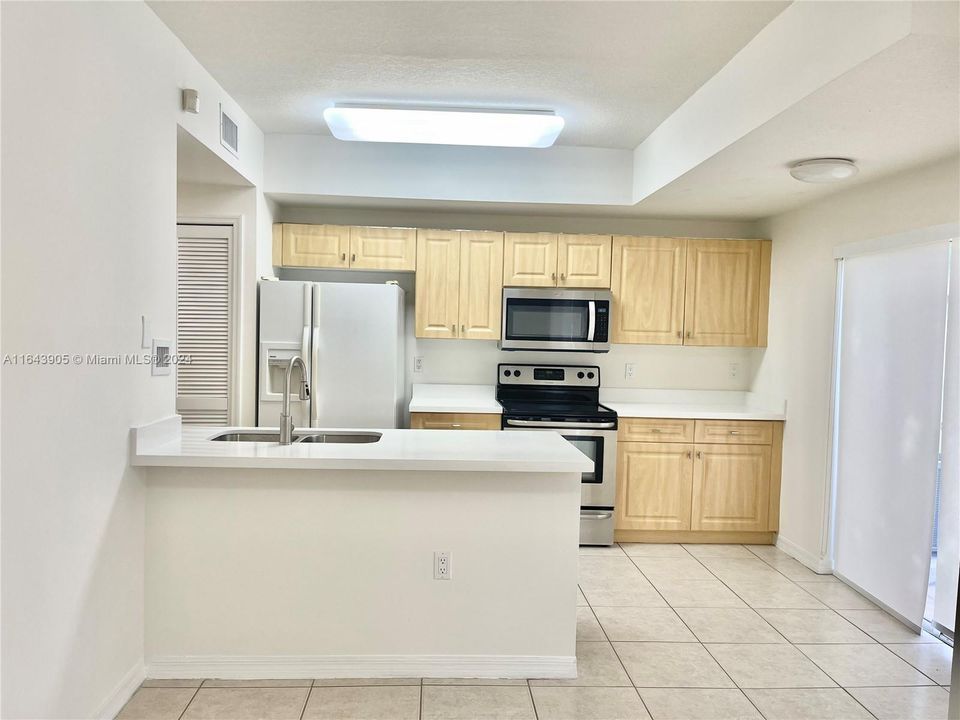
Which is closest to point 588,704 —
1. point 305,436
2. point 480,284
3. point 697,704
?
point 697,704

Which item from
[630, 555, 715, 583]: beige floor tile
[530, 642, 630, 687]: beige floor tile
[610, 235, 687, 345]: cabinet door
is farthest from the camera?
[610, 235, 687, 345]: cabinet door

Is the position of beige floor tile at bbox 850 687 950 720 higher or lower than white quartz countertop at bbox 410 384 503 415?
lower

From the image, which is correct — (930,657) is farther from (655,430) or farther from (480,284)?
(480,284)

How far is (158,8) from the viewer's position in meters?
2.45

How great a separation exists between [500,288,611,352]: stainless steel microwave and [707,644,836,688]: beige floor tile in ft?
7.06

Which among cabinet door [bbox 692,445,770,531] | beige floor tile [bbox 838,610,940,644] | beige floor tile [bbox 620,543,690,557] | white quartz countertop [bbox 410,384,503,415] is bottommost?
beige floor tile [bbox 620,543,690,557]

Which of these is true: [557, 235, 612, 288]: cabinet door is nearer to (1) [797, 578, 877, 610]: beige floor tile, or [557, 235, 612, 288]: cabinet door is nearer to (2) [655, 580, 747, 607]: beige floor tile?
(2) [655, 580, 747, 607]: beige floor tile

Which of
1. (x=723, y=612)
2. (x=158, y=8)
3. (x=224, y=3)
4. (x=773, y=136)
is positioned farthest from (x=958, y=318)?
(x=158, y=8)

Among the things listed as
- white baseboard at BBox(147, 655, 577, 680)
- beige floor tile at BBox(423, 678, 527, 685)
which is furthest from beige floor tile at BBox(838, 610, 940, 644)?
beige floor tile at BBox(423, 678, 527, 685)

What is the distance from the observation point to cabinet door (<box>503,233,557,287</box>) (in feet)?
14.5

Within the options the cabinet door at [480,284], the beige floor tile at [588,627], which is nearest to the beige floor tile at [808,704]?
the beige floor tile at [588,627]

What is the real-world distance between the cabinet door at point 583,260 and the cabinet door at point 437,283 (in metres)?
0.73

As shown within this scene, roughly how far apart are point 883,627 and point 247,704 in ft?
9.50

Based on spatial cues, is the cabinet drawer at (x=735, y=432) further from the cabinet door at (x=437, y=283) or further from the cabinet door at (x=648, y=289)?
Result: the cabinet door at (x=437, y=283)
